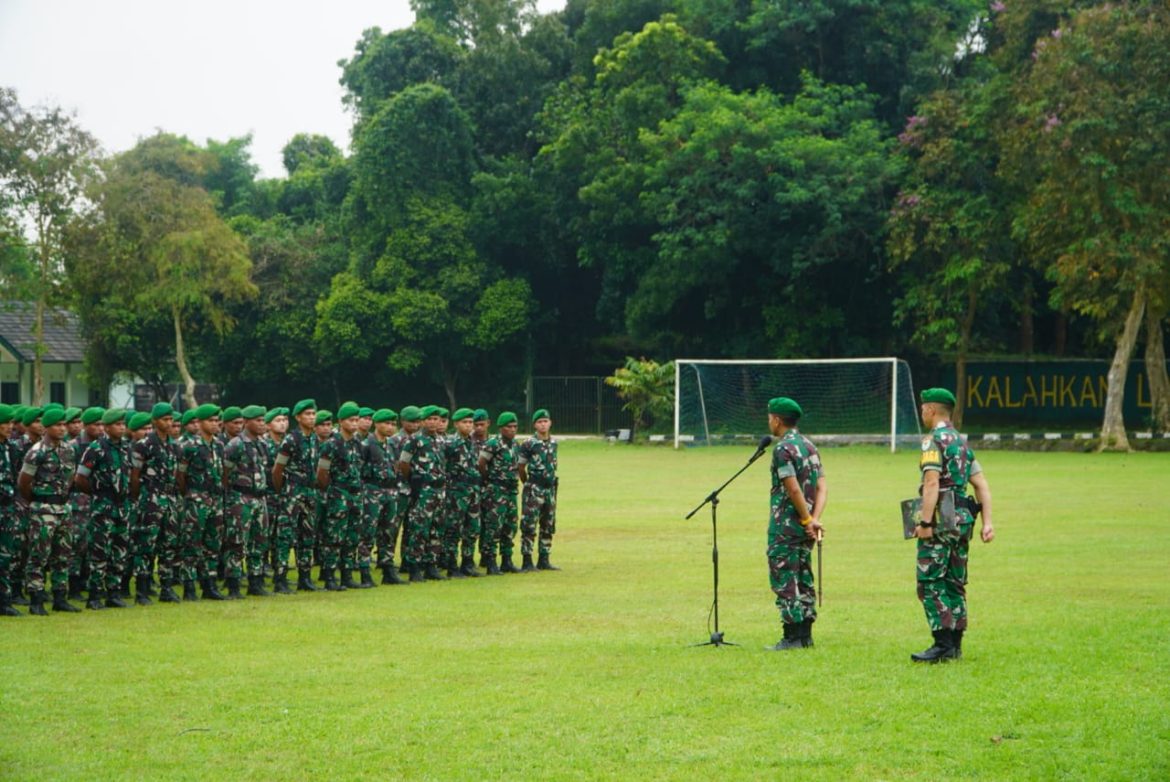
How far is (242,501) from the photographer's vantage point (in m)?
13.4

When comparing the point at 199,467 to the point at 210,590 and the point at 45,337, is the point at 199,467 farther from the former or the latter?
the point at 45,337

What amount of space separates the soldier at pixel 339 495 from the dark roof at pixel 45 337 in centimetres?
4435

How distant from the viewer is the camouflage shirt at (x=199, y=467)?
13278mm

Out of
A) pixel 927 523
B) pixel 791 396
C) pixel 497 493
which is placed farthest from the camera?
A: pixel 791 396

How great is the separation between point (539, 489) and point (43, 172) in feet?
98.0

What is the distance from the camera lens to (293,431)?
14.0 metres

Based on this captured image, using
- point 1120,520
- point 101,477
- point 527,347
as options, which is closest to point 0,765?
point 101,477

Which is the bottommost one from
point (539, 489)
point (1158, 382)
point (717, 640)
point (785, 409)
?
point (717, 640)

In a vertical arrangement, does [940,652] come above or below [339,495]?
below

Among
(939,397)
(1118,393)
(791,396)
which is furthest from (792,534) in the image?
(791,396)

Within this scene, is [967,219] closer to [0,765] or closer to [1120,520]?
[1120,520]

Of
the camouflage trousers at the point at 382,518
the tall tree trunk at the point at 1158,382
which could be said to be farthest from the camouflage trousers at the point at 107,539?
the tall tree trunk at the point at 1158,382

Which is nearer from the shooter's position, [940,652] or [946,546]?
[946,546]

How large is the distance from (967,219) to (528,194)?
15.8 m
